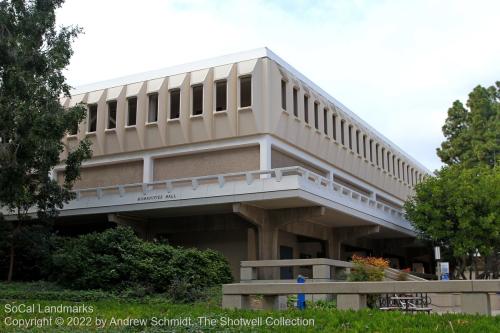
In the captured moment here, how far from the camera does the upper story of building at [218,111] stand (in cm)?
3034

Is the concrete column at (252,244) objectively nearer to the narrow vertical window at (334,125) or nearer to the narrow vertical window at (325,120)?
the narrow vertical window at (325,120)

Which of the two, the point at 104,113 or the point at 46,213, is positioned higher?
the point at 104,113

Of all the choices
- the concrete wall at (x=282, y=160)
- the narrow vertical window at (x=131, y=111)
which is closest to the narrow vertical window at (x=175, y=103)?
the narrow vertical window at (x=131, y=111)

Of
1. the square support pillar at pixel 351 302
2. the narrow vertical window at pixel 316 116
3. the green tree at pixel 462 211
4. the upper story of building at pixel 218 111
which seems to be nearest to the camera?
the square support pillar at pixel 351 302

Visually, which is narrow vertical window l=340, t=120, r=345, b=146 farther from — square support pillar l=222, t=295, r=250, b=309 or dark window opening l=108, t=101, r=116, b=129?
square support pillar l=222, t=295, r=250, b=309

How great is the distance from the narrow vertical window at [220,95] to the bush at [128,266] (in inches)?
424

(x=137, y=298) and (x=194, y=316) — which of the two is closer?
(x=194, y=316)

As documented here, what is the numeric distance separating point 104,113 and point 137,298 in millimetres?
17857

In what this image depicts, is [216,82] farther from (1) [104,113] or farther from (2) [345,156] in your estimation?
(2) [345,156]

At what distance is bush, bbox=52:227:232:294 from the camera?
2089 centimetres

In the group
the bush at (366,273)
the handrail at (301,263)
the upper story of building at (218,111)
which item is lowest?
the bush at (366,273)

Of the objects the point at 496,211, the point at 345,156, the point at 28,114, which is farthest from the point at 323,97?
the point at 28,114

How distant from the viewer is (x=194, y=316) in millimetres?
11055

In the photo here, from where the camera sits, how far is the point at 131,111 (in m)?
34.9
